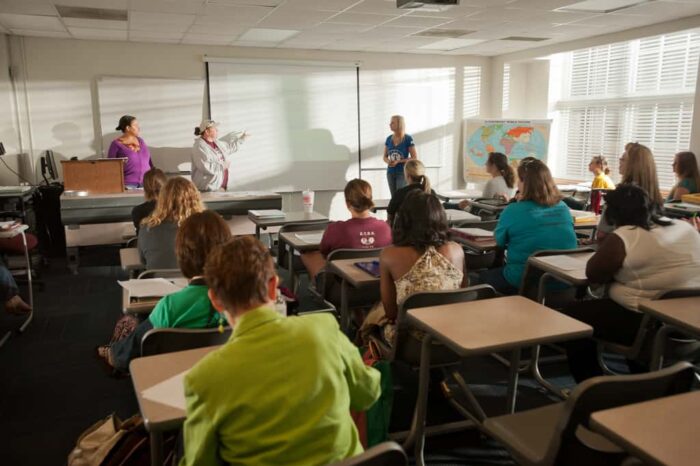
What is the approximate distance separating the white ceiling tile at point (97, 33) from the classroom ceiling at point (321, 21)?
11 mm

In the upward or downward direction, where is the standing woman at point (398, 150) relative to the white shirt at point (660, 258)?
upward

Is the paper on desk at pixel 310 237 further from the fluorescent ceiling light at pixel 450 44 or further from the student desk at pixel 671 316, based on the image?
the fluorescent ceiling light at pixel 450 44

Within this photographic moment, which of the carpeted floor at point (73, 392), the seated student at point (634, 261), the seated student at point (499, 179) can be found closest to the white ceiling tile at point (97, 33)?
the carpeted floor at point (73, 392)

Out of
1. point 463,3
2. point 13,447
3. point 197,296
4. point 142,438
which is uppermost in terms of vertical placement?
point 463,3

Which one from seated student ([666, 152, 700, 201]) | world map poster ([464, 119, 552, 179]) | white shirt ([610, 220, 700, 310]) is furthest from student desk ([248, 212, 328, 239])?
world map poster ([464, 119, 552, 179])

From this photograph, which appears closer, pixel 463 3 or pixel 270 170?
pixel 463 3

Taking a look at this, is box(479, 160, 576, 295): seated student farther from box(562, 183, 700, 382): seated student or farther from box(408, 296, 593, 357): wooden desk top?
box(408, 296, 593, 357): wooden desk top

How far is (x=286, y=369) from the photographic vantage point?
1.24m

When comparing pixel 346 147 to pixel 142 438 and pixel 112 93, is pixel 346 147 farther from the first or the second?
pixel 142 438

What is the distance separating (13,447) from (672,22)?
7140 millimetres

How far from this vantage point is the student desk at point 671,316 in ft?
6.99

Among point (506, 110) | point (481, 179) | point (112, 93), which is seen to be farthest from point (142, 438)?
point (506, 110)

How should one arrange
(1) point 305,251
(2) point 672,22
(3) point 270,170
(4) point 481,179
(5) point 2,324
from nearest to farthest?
(1) point 305,251 → (5) point 2,324 → (2) point 672,22 → (3) point 270,170 → (4) point 481,179

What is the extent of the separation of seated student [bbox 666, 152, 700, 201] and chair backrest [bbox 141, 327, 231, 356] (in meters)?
5.41
